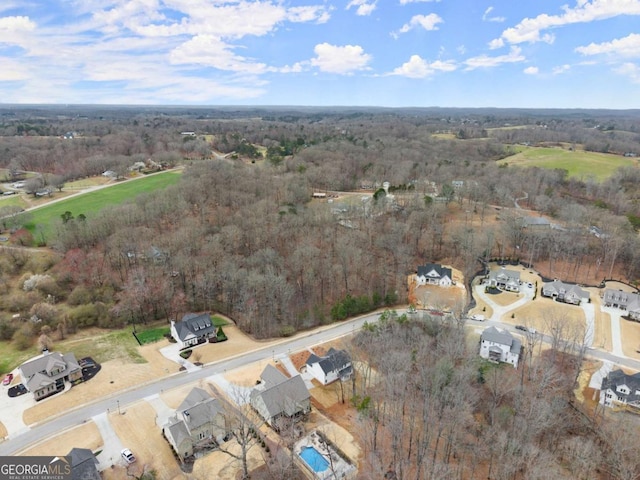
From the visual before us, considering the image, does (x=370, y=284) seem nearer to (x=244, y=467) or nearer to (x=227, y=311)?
(x=227, y=311)

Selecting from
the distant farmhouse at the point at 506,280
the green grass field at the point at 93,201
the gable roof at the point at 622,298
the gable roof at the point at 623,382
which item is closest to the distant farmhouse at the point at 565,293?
the gable roof at the point at 622,298

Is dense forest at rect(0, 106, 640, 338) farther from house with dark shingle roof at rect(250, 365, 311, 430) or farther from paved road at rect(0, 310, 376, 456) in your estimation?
house with dark shingle roof at rect(250, 365, 311, 430)

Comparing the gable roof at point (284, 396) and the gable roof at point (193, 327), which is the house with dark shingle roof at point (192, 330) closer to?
the gable roof at point (193, 327)

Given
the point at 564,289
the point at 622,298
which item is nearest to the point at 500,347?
the point at 564,289

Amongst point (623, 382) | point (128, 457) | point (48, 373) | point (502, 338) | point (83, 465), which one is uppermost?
point (83, 465)

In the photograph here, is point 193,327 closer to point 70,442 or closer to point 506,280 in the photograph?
point 70,442
